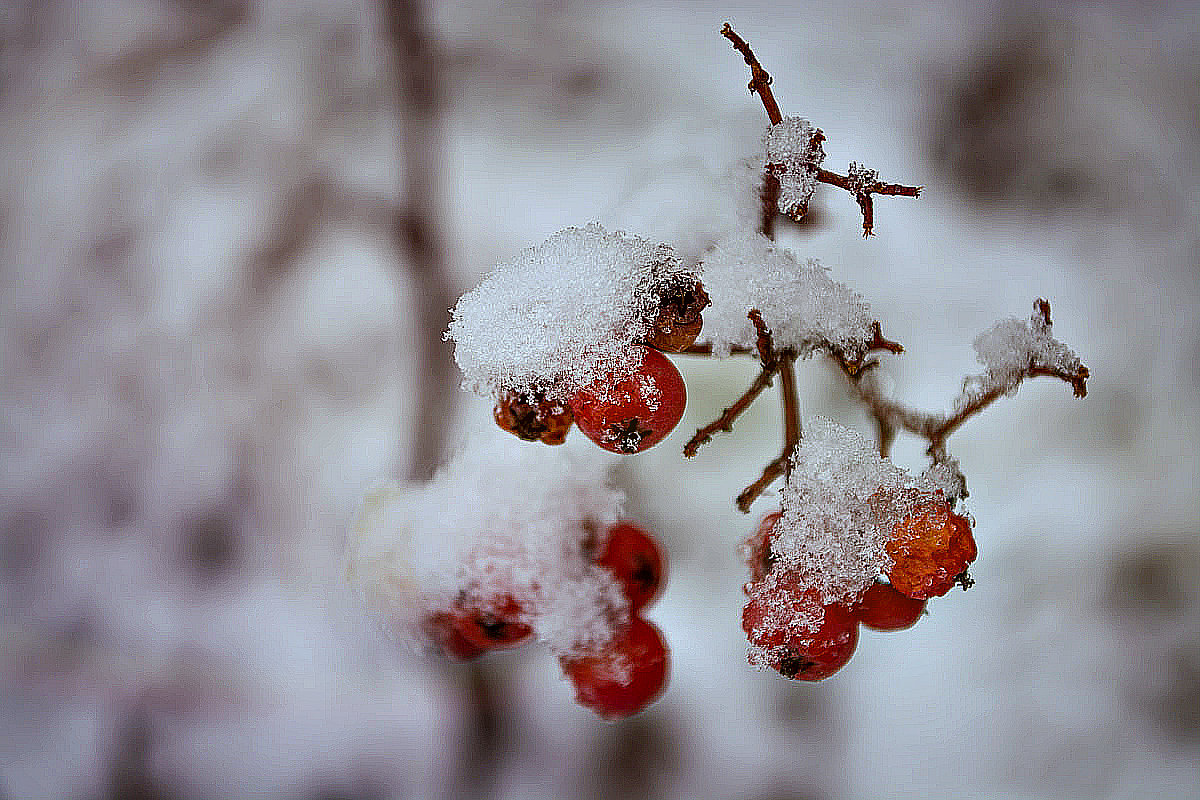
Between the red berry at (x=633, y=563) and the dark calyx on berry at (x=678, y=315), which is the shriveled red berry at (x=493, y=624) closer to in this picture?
the red berry at (x=633, y=563)

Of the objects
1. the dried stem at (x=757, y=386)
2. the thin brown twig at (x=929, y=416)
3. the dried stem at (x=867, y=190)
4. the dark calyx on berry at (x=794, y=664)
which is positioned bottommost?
the dark calyx on berry at (x=794, y=664)

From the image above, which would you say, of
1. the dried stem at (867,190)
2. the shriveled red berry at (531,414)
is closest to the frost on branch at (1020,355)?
the dried stem at (867,190)

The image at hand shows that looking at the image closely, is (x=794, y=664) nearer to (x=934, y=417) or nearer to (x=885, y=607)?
(x=885, y=607)

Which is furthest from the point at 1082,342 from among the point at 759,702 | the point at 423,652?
the point at 423,652

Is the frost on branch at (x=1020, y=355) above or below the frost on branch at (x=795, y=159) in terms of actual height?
below

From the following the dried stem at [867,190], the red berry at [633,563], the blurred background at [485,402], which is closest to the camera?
the dried stem at [867,190]

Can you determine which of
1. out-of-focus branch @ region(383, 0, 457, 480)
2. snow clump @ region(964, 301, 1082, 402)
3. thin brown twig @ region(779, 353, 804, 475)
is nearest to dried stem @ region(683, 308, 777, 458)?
thin brown twig @ region(779, 353, 804, 475)
